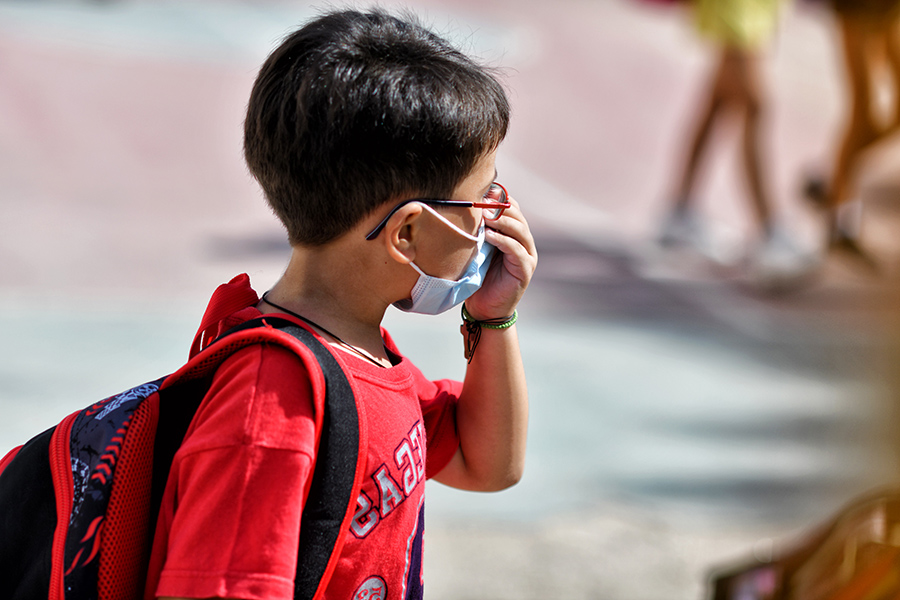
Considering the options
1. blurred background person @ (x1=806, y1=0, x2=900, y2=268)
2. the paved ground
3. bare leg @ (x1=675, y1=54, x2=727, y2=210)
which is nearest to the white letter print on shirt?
the paved ground

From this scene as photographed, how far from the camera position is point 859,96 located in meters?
5.79

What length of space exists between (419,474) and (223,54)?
32.2ft

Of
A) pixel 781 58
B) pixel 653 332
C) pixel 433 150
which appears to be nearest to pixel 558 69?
pixel 781 58

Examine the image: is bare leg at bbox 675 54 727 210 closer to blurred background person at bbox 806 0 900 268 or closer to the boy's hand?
blurred background person at bbox 806 0 900 268

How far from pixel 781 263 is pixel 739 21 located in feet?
5.22

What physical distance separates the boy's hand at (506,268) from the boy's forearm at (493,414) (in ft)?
0.16

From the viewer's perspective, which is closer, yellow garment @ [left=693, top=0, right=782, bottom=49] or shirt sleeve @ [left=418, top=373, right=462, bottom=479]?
shirt sleeve @ [left=418, top=373, right=462, bottom=479]

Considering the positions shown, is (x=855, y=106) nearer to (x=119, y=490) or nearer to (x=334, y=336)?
(x=334, y=336)

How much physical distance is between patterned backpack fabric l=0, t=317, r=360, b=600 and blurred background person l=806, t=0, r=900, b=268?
5.22 m

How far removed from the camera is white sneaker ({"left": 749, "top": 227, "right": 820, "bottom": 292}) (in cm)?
584

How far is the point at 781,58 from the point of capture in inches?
488

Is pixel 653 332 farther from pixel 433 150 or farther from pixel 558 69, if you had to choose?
pixel 558 69

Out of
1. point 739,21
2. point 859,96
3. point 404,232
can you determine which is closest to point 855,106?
point 859,96

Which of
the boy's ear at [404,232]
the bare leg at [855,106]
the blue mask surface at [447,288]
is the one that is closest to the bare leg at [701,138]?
the bare leg at [855,106]
